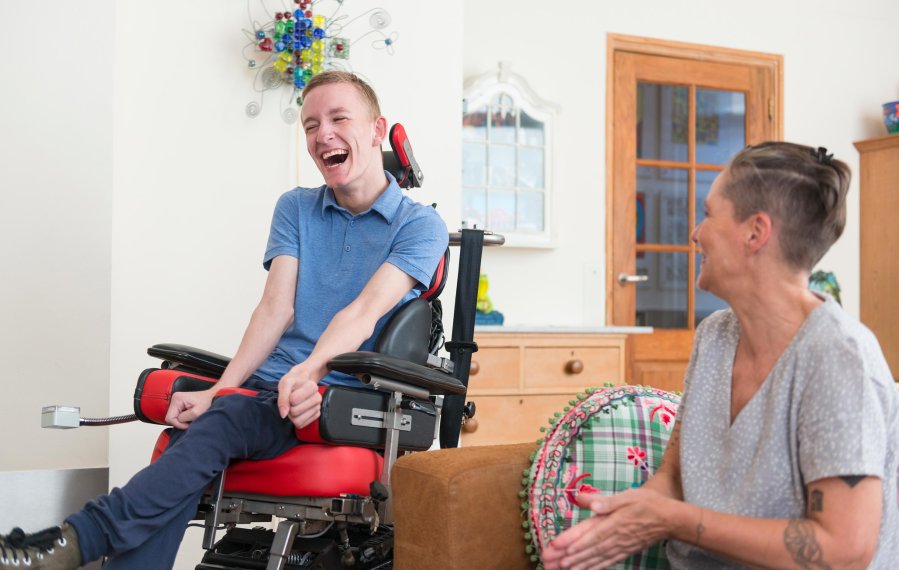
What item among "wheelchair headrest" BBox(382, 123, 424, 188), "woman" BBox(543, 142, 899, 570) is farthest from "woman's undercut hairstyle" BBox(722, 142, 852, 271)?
"wheelchair headrest" BBox(382, 123, 424, 188)

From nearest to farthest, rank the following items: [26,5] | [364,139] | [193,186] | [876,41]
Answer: [364,139] < [26,5] < [193,186] < [876,41]

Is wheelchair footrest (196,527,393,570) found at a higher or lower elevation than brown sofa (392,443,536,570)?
lower

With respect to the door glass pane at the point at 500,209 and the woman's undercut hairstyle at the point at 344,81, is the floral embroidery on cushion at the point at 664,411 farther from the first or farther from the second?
the door glass pane at the point at 500,209

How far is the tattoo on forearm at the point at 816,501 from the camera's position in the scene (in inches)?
43.8

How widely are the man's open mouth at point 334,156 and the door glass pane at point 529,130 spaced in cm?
235

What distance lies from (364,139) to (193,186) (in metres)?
1.04

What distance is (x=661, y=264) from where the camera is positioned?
475 cm

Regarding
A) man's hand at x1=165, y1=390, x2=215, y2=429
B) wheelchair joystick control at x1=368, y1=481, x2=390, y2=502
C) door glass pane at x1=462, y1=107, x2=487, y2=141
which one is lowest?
wheelchair joystick control at x1=368, y1=481, x2=390, y2=502

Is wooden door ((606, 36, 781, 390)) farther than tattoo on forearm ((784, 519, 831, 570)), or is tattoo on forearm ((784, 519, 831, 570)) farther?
wooden door ((606, 36, 781, 390))

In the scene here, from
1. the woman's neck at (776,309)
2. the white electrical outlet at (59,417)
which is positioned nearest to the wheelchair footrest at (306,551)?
the white electrical outlet at (59,417)

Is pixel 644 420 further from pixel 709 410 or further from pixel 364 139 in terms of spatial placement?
pixel 364 139

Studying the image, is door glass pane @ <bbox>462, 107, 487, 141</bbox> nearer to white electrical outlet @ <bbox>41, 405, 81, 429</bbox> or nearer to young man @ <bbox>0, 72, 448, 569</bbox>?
young man @ <bbox>0, 72, 448, 569</bbox>

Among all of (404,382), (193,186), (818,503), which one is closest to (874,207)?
(193,186)

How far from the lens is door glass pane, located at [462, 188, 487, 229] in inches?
168
